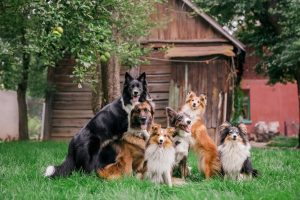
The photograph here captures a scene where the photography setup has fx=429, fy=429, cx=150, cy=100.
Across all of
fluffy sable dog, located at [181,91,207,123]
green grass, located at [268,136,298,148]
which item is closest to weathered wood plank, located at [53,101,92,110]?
green grass, located at [268,136,298,148]

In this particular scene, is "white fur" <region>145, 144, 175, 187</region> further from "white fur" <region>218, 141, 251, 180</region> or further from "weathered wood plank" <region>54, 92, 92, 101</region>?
"weathered wood plank" <region>54, 92, 92, 101</region>

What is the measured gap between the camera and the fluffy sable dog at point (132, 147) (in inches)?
271

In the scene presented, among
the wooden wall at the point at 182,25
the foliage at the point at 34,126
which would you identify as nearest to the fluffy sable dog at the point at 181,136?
the wooden wall at the point at 182,25

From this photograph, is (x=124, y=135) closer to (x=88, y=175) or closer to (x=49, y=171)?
(x=88, y=175)

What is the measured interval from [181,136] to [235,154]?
0.92 metres

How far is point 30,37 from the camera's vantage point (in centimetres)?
843

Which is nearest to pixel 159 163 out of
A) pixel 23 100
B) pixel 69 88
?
pixel 69 88

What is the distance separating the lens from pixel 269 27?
58.2 feet

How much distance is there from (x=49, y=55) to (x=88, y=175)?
3220 mm

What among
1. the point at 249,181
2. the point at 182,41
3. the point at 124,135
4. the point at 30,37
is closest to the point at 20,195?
the point at 124,135

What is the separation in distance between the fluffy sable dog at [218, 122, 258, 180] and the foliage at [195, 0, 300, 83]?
27.2ft

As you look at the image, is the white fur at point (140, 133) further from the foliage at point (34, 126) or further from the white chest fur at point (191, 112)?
the foliage at point (34, 126)

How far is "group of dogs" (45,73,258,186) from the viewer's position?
22.7 feet

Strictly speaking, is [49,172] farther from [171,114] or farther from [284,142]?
[284,142]
